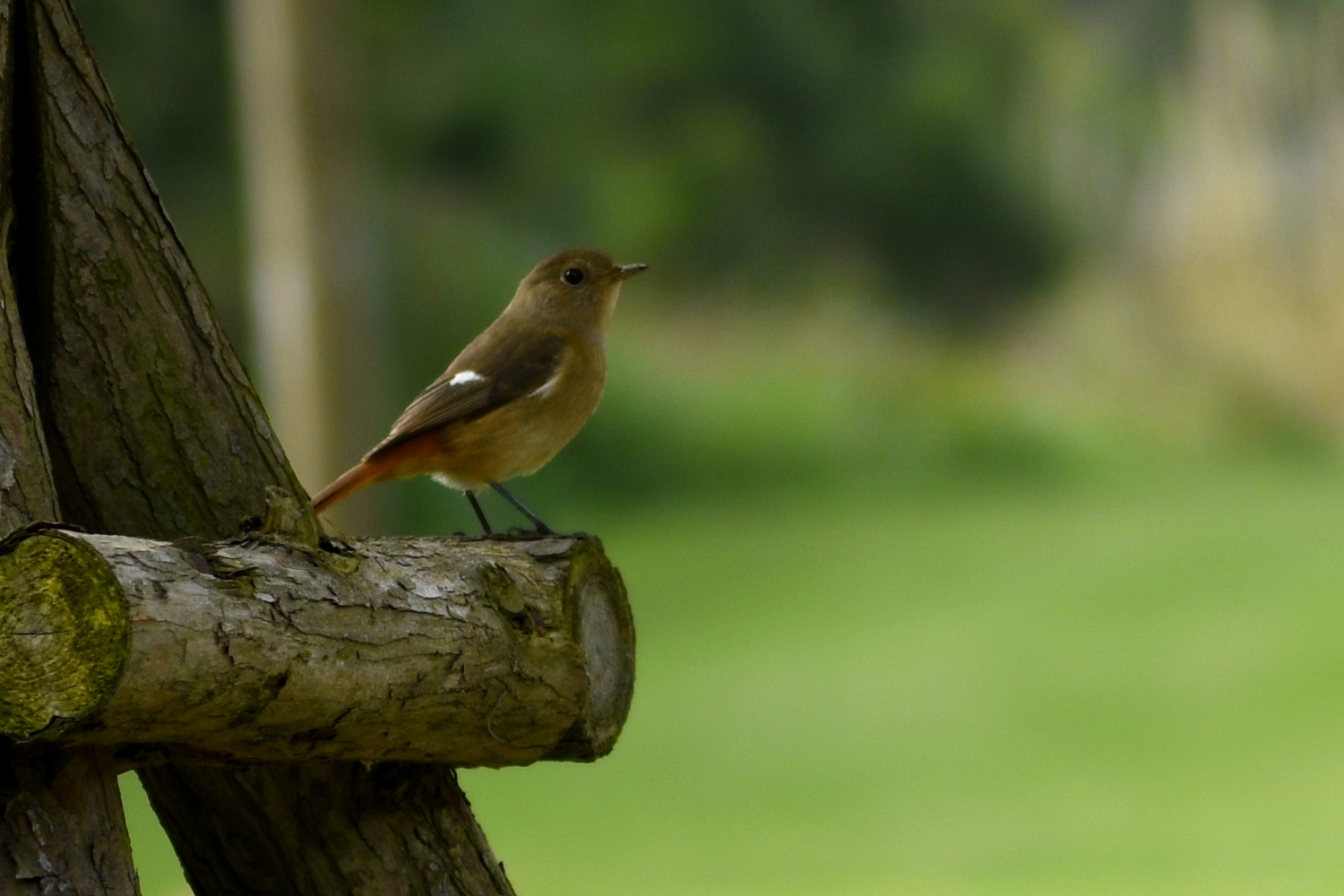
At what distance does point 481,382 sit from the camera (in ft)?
8.95

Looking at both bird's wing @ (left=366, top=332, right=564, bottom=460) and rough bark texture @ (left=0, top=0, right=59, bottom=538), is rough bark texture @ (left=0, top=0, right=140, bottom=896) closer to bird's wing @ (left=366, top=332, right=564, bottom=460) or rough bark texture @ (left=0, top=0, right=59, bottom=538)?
rough bark texture @ (left=0, top=0, right=59, bottom=538)

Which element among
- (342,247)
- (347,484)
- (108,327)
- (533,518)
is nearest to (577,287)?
(533,518)

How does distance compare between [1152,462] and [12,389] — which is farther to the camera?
[1152,462]

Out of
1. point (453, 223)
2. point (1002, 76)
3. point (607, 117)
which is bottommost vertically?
point (453, 223)

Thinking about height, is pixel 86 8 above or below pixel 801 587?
above

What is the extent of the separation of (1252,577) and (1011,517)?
0.70 meters

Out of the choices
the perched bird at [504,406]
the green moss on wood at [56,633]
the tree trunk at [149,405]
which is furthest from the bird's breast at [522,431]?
the green moss on wood at [56,633]

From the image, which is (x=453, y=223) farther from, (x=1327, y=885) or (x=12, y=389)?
(x=12, y=389)

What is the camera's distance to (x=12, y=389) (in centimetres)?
160

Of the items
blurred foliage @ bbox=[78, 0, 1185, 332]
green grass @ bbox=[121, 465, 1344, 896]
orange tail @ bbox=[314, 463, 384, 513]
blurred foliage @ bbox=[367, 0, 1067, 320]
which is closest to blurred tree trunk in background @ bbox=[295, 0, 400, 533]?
blurred foliage @ bbox=[78, 0, 1185, 332]

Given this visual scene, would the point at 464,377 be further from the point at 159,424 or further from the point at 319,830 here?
the point at 319,830

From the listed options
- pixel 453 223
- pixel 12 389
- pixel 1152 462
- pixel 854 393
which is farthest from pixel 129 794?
pixel 12 389

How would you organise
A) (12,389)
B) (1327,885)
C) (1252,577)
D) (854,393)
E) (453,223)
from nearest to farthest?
1. (12,389)
2. (1327,885)
3. (1252,577)
4. (854,393)
5. (453,223)

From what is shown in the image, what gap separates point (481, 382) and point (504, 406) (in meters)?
0.06
